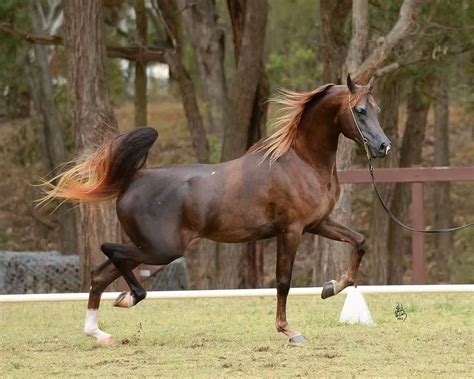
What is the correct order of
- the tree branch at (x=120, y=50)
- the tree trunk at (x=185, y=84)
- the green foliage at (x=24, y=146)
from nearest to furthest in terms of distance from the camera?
the tree branch at (x=120, y=50) < the tree trunk at (x=185, y=84) < the green foliage at (x=24, y=146)

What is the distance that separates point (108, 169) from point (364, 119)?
2.10 meters

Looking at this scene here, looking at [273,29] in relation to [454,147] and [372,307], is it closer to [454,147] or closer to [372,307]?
[454,147]

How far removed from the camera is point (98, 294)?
937 cm

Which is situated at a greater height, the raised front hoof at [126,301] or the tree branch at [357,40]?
the tree branch at [357,40]

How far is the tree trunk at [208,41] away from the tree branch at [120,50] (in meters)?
1.63

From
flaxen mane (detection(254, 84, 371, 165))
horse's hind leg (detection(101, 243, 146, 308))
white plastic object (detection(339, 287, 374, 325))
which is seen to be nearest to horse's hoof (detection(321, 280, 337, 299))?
white plastic object (detection(339, 287, 374, 325))

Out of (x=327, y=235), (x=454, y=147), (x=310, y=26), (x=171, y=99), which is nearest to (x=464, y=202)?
(x=454, y=147)

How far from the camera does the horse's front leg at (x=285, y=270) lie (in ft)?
29.8

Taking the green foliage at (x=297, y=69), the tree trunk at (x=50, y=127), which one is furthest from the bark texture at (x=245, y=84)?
the green foliage at (x=297, y=69)

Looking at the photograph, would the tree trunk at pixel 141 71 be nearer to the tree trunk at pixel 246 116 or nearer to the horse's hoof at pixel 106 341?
the tree trunk at pixel 246 116

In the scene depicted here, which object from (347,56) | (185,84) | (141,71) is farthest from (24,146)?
(347,56)

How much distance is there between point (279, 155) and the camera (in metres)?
9.19

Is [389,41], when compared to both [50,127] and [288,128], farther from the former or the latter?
[50,127]

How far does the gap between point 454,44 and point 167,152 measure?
39.5ft
